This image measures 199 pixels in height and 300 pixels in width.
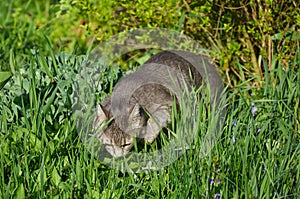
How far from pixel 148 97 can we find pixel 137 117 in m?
0.31

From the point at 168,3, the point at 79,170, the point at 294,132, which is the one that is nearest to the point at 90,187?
the point at 79,170

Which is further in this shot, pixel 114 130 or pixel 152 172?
pixel 114 130

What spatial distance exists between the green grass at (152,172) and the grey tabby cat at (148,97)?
22 centimetres

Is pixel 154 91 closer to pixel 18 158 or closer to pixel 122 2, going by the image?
pixel 122 2

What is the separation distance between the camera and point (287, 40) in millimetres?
3830

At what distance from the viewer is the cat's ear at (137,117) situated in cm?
332

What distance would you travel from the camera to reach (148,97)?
363cm

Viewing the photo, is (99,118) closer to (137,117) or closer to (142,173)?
(137,117)

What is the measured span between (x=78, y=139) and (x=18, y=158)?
42cm

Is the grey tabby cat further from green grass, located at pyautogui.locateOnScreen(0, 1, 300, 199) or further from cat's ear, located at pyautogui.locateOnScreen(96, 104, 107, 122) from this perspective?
green grass, located at pyautogui.locateOnScreen(0, 1, 300, 199)

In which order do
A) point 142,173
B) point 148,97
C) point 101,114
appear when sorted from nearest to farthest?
1. point 142,173
2. point 101,114
3. point 148,97

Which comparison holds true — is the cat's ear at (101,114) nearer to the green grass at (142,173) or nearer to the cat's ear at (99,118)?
the cat's ear at (99,118)

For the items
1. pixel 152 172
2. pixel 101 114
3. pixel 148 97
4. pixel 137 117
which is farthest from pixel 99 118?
pixel 152 172

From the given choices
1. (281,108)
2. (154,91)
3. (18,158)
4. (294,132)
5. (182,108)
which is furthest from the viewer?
(154,91)
